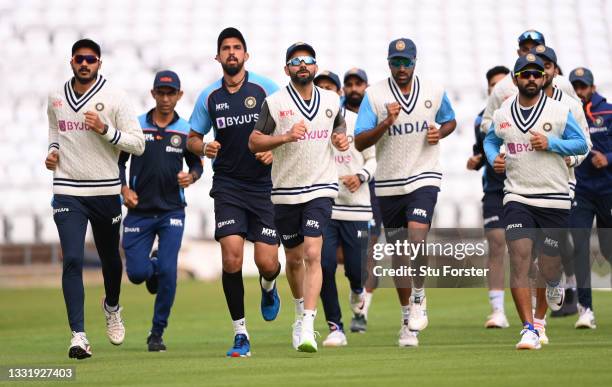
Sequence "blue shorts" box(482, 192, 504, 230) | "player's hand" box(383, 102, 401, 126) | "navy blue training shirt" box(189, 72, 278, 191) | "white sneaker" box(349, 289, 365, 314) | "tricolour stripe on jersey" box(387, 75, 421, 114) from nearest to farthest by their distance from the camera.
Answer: "navy blue training shirt" box(189, 72, 278, 191) → "player's hand" box(383, 102, 401, 126) → "tricolour stripe on jersey" box(387, 75, 421, 114) → "white sneaker" box(349, 289, 365, 314) → "blue shorts" box(482, 192, 504, 230)

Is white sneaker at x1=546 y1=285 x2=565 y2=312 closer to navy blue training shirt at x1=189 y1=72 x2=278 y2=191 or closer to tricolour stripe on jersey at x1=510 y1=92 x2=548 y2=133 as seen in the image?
tricolour stripe on jersey at x1=510 y1=92 x2=548 y2=133

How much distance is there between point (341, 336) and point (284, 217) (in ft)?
6.07

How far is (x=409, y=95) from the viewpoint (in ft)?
39.3

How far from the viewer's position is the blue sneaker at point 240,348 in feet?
34.8

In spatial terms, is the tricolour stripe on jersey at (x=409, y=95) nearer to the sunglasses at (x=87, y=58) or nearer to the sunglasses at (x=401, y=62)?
the sunglasses at (x=401, y=62)

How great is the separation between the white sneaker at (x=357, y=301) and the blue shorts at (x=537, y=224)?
3546mm

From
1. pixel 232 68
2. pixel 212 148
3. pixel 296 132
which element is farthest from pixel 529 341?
pixel 232 68

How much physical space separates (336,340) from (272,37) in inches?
1112

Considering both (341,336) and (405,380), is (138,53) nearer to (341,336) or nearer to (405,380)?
(341,336)

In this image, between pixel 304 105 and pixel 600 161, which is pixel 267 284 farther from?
pixel 600 161

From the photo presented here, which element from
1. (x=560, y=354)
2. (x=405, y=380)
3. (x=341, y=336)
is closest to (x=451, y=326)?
(x=341, y=336)

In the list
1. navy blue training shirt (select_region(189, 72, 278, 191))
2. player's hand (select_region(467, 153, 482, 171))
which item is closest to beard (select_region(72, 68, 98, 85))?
navy blue training shirt (select_region(189, 72, 278, 191))

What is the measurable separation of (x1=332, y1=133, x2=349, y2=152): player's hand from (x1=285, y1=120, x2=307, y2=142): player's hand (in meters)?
0.47

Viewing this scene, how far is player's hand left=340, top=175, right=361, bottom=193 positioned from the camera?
43.3 ft
